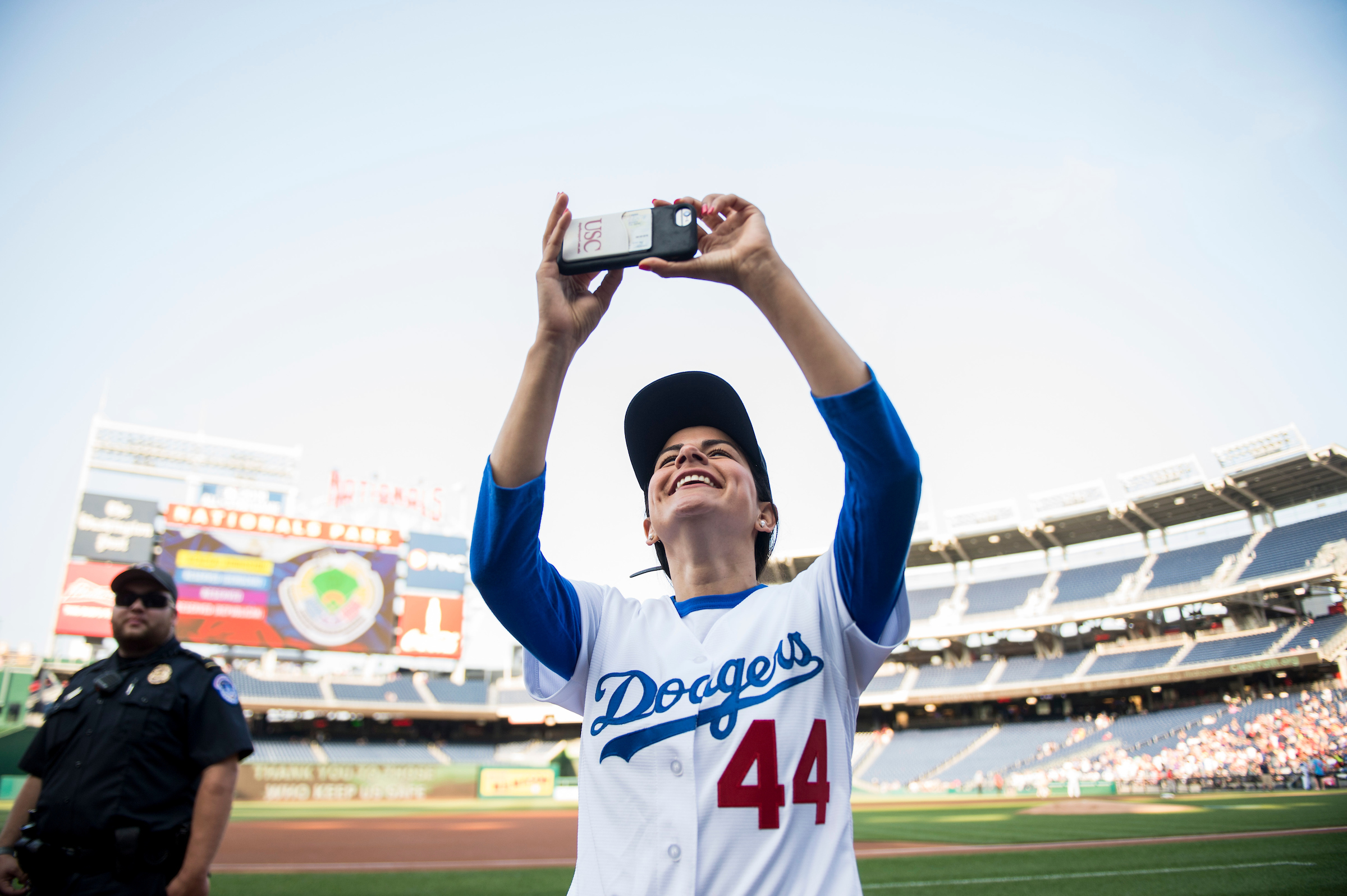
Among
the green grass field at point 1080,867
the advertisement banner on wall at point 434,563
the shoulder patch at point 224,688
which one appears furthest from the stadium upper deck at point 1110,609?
the shoulder patch at point 224,688

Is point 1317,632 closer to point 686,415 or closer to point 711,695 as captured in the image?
point 686,415

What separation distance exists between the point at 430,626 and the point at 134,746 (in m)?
35.3

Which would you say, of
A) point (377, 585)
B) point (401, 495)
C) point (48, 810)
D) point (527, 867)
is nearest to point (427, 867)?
point (527, 867)

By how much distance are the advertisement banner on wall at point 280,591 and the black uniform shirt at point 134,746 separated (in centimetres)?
3225

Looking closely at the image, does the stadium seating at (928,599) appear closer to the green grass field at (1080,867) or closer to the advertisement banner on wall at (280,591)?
the green grass field at (1080,867)

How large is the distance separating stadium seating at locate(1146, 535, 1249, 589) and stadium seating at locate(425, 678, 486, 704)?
3368cm

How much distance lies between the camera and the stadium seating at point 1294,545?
102ft

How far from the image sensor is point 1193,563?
35.5 m

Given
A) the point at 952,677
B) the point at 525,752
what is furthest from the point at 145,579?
the point at 525,752

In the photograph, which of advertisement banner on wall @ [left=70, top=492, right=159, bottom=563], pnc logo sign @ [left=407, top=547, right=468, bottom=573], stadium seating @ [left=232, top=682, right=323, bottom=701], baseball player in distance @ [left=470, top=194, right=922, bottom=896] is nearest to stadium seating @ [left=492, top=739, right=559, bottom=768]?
stadium seating @ [left=232, top=682, right=323, bottom=701]

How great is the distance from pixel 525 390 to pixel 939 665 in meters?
44.1

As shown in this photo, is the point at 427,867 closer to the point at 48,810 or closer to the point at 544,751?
the point at 48,810

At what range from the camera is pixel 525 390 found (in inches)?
61.6

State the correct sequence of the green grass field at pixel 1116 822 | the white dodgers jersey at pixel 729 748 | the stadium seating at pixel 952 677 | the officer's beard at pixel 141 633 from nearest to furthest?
the white dodgers jersey at pixel 729 748, the officer's beard at pixel 141 633, the green grass field at pixel 1116 822, the stadium seating at pixel 952 677
